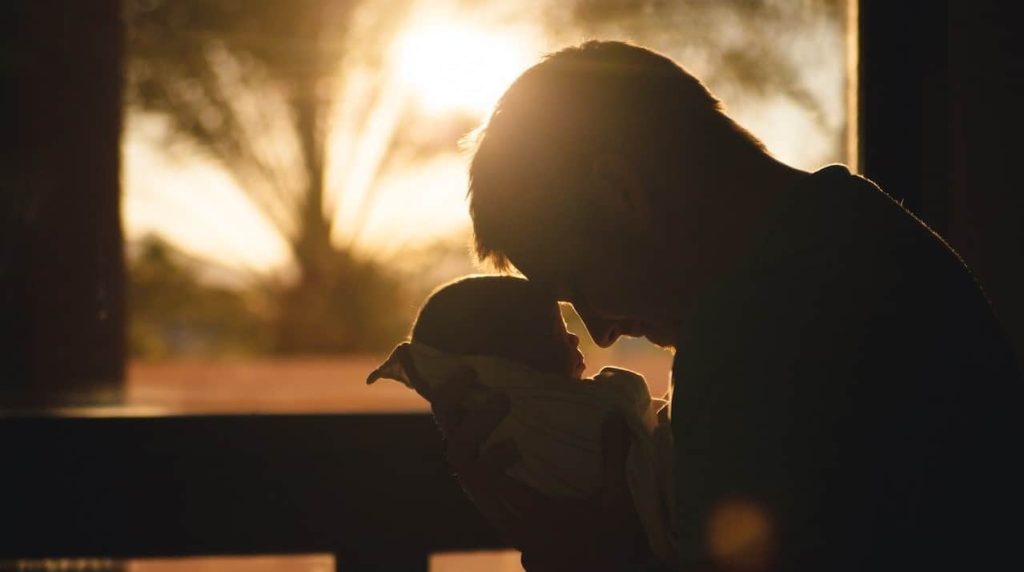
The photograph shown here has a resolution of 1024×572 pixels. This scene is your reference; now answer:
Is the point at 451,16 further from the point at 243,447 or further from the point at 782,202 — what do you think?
the point at 782,202

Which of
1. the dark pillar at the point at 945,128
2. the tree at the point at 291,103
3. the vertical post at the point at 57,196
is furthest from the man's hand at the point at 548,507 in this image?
the tree at the point at 291,103

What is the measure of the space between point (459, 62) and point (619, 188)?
7.05 ft

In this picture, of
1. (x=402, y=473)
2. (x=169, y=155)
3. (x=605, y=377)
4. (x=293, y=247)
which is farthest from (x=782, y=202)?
(x=293, y=247)

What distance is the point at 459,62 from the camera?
3123 mm

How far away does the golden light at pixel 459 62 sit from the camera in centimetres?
197

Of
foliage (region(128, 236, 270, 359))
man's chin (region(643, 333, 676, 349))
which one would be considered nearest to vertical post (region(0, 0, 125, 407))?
man's chin (region(643, 333, 676, 349))

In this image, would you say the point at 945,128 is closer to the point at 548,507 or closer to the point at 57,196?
the point at 548,507

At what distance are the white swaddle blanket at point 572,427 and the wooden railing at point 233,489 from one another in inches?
7.9

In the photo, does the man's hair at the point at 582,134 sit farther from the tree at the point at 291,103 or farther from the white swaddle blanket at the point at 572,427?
the tree at the point at 291,103

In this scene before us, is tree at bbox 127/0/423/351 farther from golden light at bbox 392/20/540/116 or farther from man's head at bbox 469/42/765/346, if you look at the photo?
man's head at bbox 469/42/765/346

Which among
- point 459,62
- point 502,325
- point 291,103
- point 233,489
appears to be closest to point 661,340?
point 502,325

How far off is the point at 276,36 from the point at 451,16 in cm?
244

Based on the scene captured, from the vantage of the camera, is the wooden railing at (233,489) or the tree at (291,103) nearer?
the wooden railing at (233,489)

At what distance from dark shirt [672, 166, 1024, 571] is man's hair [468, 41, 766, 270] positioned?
0.57 ft
